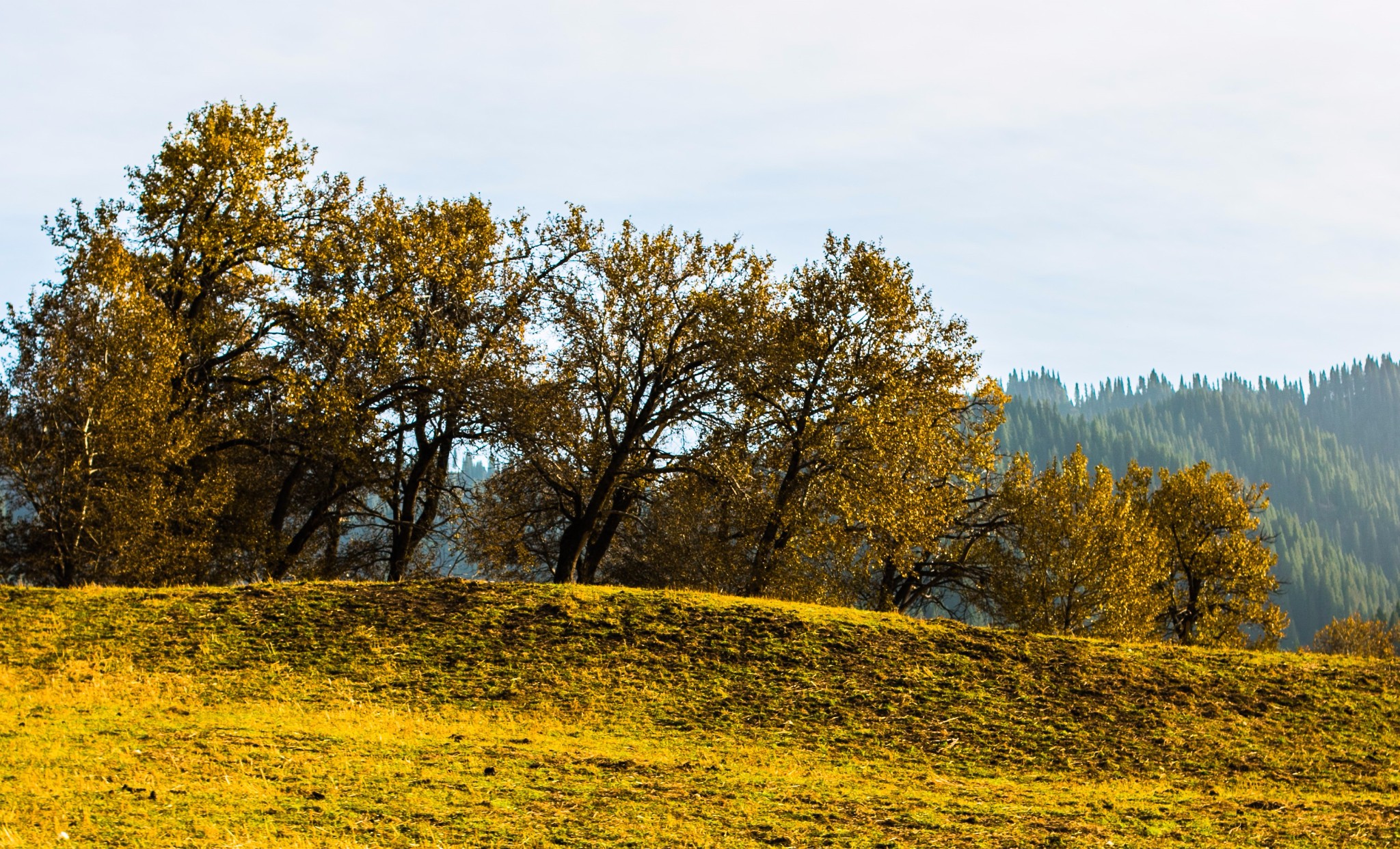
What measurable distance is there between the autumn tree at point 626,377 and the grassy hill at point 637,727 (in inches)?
336

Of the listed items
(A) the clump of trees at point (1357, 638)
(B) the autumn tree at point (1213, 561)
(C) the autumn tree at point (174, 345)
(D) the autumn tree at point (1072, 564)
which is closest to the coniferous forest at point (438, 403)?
(C) the autumn tree at point (174, 345)

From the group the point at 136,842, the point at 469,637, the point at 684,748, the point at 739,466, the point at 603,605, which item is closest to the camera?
the point at 136,842

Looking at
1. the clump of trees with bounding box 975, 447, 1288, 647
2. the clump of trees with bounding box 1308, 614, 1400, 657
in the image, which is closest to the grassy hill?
the clump of trees with bounding box 975, 447, 1288, 647

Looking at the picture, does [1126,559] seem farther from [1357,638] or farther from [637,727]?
[1357,638]

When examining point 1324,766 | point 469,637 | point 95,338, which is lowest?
→ point 1324,766

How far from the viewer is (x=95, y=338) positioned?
26.5m

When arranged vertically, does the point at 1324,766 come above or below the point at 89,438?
below

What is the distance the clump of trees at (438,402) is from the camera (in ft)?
88.1

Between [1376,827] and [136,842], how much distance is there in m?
12.6

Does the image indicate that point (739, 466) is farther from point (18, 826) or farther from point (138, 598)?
point (18, 826)

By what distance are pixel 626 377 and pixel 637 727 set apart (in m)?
16.4

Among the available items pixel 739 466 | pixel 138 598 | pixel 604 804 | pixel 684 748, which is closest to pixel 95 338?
pixel 138 598

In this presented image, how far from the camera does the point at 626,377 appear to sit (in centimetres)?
3141

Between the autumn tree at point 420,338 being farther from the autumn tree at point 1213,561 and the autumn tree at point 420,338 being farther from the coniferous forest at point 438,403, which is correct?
the autumn tree at point 1213,561
